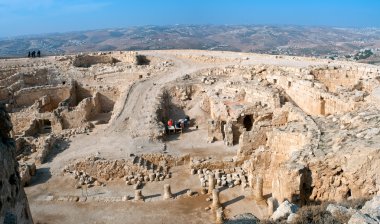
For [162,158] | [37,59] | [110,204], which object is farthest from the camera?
[37,59]

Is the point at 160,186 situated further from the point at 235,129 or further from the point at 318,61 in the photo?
the point at 318,61

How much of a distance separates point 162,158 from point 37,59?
23459 millimetres

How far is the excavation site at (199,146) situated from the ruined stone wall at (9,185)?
3 cm

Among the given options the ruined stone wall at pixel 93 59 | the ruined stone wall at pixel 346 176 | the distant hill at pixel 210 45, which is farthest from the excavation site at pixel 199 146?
the distant hill at pixel 210 45

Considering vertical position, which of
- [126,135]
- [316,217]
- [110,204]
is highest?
[316,217]

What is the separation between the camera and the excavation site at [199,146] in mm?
11242

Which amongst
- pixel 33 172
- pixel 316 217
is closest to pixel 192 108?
pixel 33 172

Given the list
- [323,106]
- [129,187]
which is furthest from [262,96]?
[129,187]

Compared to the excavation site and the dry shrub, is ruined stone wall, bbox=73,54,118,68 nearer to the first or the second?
the excavation site

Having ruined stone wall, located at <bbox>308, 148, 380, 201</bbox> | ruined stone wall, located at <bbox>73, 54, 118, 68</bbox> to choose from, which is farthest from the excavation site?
ruined stone wall, located at <bbox>73, 54, 118, 68</bbox>

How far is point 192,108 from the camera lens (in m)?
24.9

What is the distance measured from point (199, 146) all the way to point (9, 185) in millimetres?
13880

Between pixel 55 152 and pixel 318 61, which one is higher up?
pixel 318 61

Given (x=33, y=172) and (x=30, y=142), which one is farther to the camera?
(x=30, y=142)
